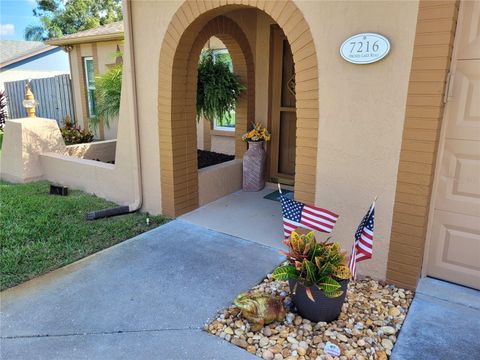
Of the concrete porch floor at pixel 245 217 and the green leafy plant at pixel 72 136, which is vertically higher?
the green leafy plant at pixel 72 136

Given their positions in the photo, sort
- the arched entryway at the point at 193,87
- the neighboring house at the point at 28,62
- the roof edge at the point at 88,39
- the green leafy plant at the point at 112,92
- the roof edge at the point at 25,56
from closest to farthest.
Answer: the arched entryway at the point at 193,87 < the green leafy plant at the point at 112,92 < the roof edge at the point at 88,39 < the roof edge at the point at 25,56 < the neighboring house at the point at 28,62

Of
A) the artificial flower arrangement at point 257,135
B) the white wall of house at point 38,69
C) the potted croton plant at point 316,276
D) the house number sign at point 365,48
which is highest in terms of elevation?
the white wall of house at point 38,69

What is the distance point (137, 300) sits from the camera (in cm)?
299

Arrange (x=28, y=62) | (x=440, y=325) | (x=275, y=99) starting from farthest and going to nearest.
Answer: (x=28, y=62)
(x=275, y=99)
(x=440, y=325)

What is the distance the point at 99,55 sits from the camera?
10344 mm

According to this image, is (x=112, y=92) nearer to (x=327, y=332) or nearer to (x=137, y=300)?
(x=137, y=300)

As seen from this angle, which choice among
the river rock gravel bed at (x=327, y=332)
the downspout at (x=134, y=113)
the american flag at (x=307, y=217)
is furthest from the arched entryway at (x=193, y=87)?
the river rock gravel bed at (x=327, y=332)

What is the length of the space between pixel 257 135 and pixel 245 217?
1465 millimetres

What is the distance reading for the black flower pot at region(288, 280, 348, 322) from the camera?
8.42 ft

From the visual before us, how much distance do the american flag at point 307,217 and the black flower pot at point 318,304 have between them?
425 mm

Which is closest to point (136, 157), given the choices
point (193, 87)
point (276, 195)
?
point (193, 87)

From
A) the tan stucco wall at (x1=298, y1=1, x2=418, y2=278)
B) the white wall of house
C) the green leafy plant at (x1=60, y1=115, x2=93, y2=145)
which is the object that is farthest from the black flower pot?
the white wall of house

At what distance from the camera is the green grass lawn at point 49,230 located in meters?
3.56

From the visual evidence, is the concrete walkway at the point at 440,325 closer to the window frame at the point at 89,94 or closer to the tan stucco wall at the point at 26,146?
the tan stucco wall at the point at 26,146
